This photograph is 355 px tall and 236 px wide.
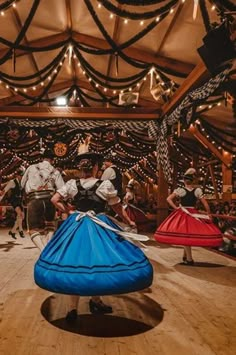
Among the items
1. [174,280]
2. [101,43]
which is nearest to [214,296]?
[174,280]

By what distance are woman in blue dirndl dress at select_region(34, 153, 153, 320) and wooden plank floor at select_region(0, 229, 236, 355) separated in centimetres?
25

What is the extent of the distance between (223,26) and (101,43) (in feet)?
16.6

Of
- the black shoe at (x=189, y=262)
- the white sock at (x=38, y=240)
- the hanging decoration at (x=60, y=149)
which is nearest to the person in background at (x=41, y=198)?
the white sock at (x=38, y=240)

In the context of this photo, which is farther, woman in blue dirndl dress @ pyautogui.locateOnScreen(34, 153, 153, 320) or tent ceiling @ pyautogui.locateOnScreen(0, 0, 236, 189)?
tent ceiling @ pyautogui.locateOnScreen(0, 0, 236, 189)

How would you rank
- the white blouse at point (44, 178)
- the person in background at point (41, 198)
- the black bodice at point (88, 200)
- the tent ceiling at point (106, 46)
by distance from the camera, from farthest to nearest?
the tent ceiling at point (106, 46), the white blouse at point (44, 178), the person in background at point (41, 198), the black bodice at point (88, 200)

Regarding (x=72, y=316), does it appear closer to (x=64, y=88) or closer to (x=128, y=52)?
(x=128, y=52)

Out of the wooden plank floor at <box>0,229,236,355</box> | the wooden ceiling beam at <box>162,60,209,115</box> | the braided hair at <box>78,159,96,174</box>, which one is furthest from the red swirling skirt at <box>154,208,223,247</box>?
the braided hair at <box>78,159,96,174</box>

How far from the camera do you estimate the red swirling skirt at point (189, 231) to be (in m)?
5.16

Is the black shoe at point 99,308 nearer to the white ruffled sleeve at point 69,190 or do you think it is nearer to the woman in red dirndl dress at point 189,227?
the white ruffled sleeve at point 69,190

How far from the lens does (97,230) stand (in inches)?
118

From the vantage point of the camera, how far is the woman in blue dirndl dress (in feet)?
8.73

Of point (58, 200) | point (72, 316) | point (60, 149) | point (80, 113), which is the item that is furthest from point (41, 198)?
point (60, 149)

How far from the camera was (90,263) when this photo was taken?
8.89ft

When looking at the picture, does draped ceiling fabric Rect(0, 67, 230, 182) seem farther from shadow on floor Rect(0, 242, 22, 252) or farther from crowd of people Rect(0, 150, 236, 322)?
crowd of people Rect(0, 150, 236, 322)
